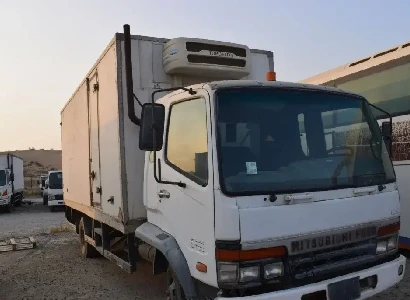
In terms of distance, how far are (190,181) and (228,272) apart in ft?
2.72

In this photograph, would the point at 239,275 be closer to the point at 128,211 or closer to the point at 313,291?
the point at 313,291

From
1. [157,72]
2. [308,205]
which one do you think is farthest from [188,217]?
[157,72]

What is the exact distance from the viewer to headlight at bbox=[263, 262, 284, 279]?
10.6ft

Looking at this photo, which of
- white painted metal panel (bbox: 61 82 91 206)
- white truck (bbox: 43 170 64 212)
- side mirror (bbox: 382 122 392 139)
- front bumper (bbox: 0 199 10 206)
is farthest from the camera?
front bumper (bbox: 0 199 10 206)

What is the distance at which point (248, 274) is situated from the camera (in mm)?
3195

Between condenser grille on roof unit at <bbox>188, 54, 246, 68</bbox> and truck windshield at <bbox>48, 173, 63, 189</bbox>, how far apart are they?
17.9 m

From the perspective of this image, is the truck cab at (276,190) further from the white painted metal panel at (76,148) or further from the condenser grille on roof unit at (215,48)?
the white painted metal panel at (76,148)

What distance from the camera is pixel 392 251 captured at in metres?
3.93

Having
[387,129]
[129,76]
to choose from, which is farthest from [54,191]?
[387,129]

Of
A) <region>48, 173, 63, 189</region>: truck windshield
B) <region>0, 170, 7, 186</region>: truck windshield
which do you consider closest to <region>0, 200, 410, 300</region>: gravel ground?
<region>48, 173, 63, 189</region>: truck windshield

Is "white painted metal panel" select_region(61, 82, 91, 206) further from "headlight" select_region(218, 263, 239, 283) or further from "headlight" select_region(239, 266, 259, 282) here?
"headlight" select_region(239, 266, 259, 282)

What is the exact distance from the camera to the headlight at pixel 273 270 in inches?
127

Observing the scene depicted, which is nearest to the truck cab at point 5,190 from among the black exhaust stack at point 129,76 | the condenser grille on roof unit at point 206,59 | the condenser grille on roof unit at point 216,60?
the black exhaust stack at point 129,76

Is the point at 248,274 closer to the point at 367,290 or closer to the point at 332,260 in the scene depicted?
the point at 332,260
